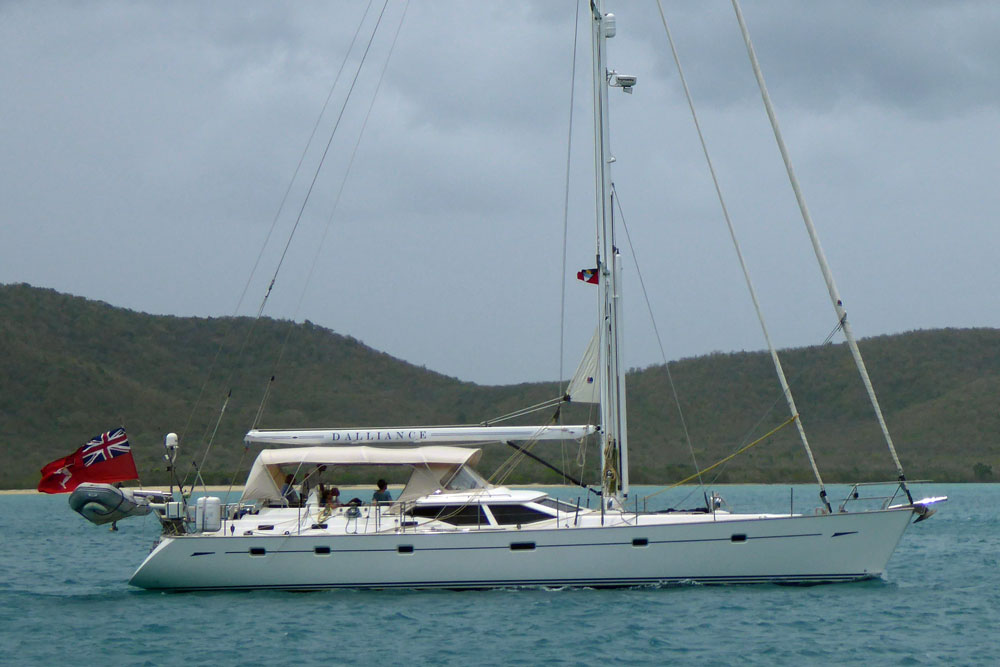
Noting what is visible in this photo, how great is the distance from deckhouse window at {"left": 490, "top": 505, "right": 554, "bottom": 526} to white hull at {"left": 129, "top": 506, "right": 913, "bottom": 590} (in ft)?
1.57

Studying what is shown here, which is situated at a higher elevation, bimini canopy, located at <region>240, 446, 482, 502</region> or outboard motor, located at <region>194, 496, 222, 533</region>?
bimini canopy, located at <region>240, 446, 482, 502</region>

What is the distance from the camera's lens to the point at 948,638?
58.8ft

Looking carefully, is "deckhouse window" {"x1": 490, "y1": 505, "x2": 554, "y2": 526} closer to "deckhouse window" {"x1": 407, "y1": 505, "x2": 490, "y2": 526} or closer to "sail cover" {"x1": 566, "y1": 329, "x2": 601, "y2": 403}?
"deckhouse window" {"x1": 407, "y1": 505, "x2": 490, "y2": 526}

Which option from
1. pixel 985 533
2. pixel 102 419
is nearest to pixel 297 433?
pixel 985 533

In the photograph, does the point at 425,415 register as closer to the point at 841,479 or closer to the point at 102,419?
the point at 102,419

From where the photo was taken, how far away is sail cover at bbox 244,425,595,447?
73.7ft

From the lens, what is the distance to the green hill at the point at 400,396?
281ft

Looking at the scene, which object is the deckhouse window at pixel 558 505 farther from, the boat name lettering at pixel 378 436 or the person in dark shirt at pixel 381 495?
the person in dark shirt at pixel 381 495

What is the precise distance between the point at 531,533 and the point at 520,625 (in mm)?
2198

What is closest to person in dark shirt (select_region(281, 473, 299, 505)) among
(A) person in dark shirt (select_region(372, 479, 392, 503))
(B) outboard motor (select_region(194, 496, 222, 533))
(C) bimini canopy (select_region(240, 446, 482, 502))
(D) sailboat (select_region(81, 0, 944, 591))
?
(C) bimini canopy (select_region(240, 446, 482, 502))

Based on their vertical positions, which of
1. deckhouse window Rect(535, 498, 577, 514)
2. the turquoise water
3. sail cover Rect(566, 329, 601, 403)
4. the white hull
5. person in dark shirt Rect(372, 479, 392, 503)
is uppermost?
sail cover Rect(566, 329, 601, 403)

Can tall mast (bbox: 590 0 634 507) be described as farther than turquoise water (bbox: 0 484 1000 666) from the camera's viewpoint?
Yes

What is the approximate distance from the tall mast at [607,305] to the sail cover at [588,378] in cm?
22

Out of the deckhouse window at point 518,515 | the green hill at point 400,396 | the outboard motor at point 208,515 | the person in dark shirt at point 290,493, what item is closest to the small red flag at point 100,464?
the outboard motor at point 208,515
